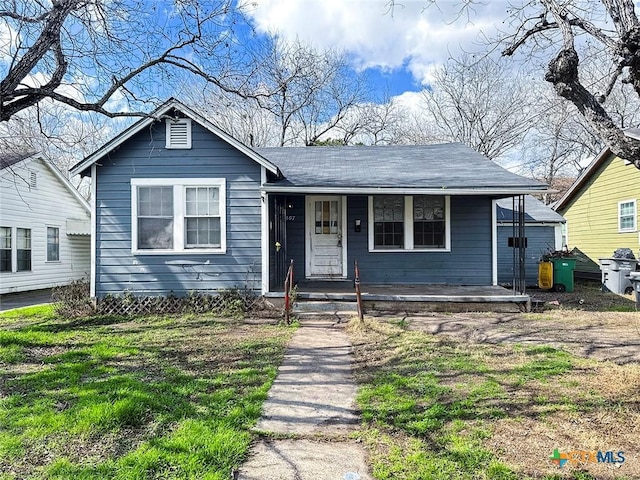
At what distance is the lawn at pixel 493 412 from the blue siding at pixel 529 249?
8530 millimetres

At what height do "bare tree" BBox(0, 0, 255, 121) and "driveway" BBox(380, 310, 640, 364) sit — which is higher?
"bare tree" BBox(0, 0, 255, 121)

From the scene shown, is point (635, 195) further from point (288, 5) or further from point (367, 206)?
point (288, 5)

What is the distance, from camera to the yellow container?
12113 millimetres

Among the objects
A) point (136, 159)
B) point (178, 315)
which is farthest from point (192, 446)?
point (136, 159)

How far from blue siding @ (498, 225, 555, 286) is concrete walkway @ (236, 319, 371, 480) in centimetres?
966

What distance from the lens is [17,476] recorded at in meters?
2.57

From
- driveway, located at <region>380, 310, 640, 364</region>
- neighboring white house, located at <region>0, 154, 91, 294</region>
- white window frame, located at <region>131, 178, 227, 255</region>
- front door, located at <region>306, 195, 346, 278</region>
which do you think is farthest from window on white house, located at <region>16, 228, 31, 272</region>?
driveway, located at <region>380, 310, 640, 364</region>

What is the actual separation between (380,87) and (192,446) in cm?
2749

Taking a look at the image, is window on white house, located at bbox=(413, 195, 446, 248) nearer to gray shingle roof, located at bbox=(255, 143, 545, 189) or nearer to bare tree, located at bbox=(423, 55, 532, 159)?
gray shingle roof, located at bbox=(255, 143, 545, 189)

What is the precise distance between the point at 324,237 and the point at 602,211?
33.4ft

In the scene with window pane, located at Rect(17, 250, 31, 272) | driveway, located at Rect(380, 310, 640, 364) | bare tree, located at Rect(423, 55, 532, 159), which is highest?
bare tree, located at Rect(423, 55, 532, 159)

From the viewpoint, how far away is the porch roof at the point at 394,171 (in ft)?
27.3

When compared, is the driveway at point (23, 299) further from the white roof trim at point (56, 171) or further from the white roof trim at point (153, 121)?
the white roof trim at point (153, 121)

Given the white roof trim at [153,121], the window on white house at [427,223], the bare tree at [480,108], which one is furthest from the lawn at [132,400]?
the bare tree at [480,108]
